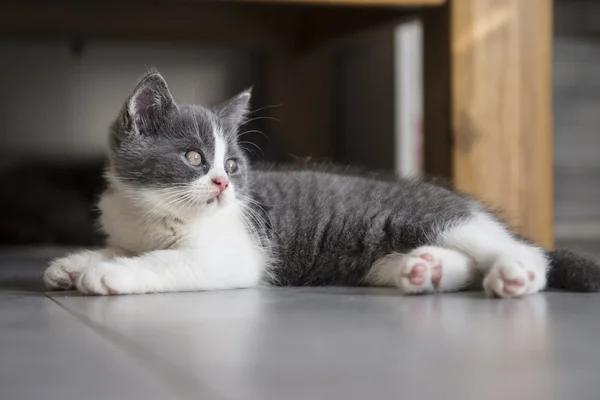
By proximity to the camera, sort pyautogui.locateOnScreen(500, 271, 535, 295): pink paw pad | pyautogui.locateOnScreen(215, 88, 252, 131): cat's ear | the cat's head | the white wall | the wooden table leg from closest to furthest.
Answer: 1. pyautogui.locateOnScreen(500, 271, 535, 295): pink paw pad
2. the cat's head
3. pyautogui.locateOnScreen(215, 88, 252, 131): cat's ear
4. the wooden table leg
5. the white wall

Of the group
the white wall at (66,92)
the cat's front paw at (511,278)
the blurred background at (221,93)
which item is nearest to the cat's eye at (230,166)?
the cat's front paw at (511,278)

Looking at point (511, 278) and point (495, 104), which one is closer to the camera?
point (511, 278)

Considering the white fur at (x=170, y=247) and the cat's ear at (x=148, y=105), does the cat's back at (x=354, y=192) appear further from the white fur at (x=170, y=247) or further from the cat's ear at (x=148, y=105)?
the cat's ear at (x=148, y=105)

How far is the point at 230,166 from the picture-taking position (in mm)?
1651

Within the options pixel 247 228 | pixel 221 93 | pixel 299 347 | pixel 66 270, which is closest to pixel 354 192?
pixel 247 228

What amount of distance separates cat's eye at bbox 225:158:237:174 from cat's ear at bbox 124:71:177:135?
0.14 m

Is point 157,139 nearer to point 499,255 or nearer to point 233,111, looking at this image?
point 233,111

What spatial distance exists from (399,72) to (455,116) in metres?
1.06

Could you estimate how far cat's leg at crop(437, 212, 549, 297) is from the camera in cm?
135

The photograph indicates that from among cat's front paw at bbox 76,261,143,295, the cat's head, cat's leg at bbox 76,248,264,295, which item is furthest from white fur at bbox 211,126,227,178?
cat's front paw at bbox 76,261,143,295

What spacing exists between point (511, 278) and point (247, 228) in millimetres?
530

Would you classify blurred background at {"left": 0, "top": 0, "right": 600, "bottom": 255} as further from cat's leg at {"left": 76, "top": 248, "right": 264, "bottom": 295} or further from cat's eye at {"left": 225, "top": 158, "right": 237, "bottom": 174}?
cat's leg at {"left": 76, "top": 248, "right": 264, "bottom": 295}

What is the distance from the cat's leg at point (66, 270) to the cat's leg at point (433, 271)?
0.51 meters

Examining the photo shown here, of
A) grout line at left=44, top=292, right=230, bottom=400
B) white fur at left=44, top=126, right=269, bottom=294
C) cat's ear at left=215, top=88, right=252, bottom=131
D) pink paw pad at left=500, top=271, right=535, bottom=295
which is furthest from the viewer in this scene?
cat's ear at left=215, top=88, right=252, bottom=131
